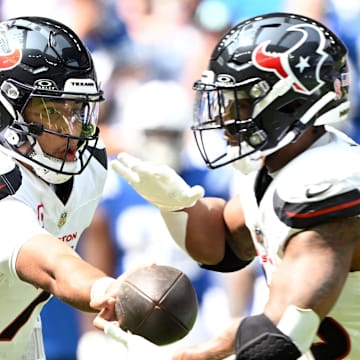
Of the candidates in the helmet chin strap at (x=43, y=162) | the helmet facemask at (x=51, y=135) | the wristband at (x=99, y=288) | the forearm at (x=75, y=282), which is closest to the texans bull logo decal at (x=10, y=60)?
the helmet facemask at (x=51, y=135)

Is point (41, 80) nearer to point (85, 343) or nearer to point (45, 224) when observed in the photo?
point (45, 224)

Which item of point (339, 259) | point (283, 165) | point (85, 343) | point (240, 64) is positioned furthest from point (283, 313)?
point (85, 343)

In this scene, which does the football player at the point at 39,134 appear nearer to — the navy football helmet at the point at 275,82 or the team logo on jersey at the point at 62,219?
the team logo on jersey at the point at 62,219

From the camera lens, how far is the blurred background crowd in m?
6.18

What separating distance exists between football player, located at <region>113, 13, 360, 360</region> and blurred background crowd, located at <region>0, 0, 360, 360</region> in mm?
1893

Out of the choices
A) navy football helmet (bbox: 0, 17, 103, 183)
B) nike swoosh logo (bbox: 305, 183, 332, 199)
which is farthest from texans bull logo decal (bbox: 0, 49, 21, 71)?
nike swoosh logo (bbox: 305, 183, 332, 199)

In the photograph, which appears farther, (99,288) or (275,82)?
(275,82)

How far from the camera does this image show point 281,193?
3643 millimetres

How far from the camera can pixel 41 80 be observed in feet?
13.4

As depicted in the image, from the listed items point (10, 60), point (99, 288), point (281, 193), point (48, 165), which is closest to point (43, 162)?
point (48, 165)

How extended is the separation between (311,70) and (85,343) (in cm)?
284

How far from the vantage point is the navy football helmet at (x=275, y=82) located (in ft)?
12.7

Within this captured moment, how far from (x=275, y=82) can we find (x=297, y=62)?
0.29 feet

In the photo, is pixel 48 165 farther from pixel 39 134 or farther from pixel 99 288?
pixel 99 288
